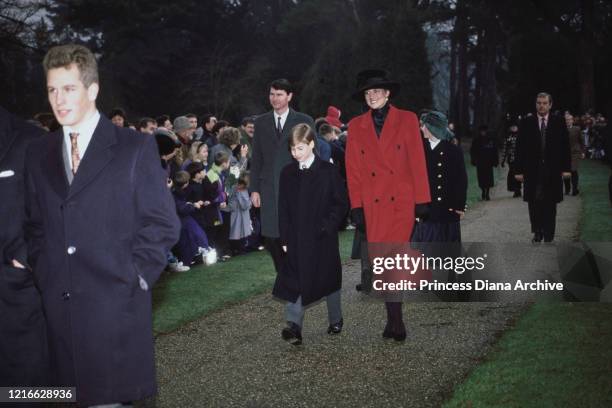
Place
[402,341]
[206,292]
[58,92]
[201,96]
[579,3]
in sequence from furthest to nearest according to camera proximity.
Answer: [579,3] < [201,96] < [206,292] < [402,341] < [58,92]

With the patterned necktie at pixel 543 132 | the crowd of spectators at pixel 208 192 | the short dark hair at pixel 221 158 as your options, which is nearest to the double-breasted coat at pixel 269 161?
the crowd of spectators at pixel 208 192

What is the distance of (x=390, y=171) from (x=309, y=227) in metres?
0.85

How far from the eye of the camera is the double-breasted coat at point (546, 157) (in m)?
10.1

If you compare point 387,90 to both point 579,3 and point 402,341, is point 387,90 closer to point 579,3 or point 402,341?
point 402,341

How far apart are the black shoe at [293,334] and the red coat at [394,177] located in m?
1.00

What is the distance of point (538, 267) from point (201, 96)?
29323mm

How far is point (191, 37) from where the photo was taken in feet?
127

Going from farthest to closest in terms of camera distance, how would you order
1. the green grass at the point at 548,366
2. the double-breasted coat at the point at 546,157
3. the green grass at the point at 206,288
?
the double-breasted coat at the point at 546,157, the green grass at the point at 206,288, the green grass at the point at 548,366

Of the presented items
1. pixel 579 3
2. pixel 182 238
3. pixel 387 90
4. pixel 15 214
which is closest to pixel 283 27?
pixel 579 3

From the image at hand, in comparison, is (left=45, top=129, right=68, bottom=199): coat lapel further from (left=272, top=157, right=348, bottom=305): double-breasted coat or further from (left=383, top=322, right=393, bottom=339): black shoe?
(left=383, top=322, right=393, bottom=339): black shoe

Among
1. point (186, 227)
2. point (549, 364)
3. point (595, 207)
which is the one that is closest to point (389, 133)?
point (549, 364)

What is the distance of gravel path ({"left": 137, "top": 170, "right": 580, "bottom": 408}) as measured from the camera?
198 inches

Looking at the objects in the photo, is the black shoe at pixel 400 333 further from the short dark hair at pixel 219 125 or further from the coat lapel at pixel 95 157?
the short dark hair at pixel 219 125

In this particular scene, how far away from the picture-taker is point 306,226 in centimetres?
631
